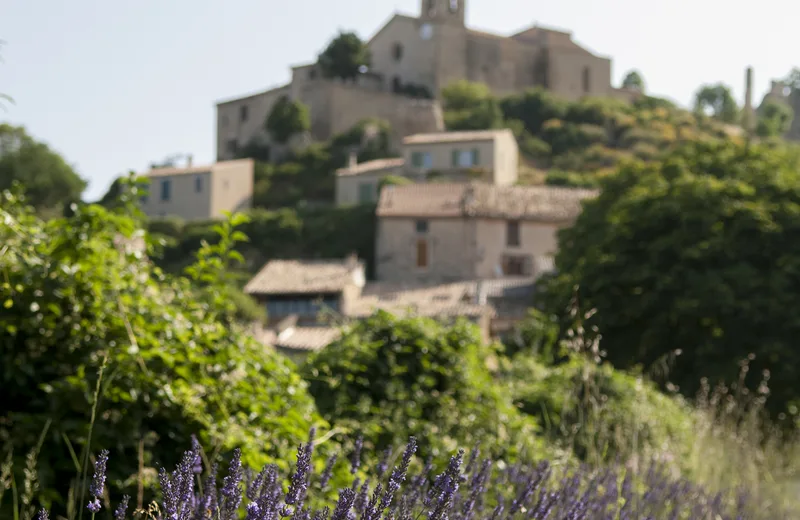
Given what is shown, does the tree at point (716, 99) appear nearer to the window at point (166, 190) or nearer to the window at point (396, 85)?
the window at point (396, 85)

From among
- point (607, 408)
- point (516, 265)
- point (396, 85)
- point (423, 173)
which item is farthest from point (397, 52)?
point (607, 408)

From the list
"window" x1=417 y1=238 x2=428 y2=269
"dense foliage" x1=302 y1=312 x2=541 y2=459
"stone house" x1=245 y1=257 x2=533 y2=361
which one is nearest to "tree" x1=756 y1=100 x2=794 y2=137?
"window" x1=417 y1=238 x2=428 y2=269

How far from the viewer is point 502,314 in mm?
37625

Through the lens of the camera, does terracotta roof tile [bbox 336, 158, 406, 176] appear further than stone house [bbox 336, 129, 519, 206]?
Yes

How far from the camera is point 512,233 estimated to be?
1818 inches

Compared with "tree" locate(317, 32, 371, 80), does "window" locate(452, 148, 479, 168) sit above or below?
below

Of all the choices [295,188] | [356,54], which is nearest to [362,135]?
[295,188]

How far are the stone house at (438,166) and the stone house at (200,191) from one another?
5563mm

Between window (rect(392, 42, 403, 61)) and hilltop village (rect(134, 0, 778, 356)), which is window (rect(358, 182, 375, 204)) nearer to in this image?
hilltop village (rect(134, 0, 778, 356))

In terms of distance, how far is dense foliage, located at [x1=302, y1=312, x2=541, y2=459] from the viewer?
223 inches

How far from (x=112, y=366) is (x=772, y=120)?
88097 millimetres

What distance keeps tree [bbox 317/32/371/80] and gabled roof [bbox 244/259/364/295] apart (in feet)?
102

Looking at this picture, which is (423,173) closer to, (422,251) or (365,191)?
(365,191)

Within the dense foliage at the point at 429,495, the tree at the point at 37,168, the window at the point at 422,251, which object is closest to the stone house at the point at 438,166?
the window at the point at 422,251
